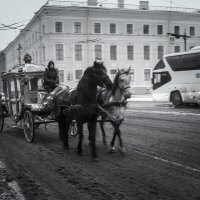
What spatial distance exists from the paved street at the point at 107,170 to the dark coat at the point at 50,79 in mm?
1583

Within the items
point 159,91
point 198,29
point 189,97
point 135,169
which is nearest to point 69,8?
point 198,29

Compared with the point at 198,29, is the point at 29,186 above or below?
below

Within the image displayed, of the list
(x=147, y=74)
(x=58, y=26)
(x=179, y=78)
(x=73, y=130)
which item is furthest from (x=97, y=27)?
(x=73, y=130)

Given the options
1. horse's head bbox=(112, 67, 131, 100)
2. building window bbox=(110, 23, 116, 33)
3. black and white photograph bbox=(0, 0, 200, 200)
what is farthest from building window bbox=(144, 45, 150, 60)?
horse's head bbox=(112, 67, 131, 100)

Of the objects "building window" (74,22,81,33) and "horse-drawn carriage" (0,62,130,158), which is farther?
"building window" (74,22,81,33)

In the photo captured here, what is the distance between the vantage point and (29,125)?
375 inches

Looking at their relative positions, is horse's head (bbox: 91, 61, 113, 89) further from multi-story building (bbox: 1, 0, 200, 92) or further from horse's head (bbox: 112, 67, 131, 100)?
multi-story building (bbox: 1, 0, 200, 92)

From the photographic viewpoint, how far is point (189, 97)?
74.0 feet

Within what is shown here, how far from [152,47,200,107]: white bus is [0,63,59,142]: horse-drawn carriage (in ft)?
45.3

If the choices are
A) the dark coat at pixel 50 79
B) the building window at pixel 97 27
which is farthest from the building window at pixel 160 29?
the dark coat at pixel 50 79

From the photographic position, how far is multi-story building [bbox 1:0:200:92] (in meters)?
47.3

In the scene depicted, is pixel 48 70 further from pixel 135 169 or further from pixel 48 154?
pixel 135 169

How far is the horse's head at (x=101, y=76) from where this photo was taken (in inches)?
266

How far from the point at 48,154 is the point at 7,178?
191cm
